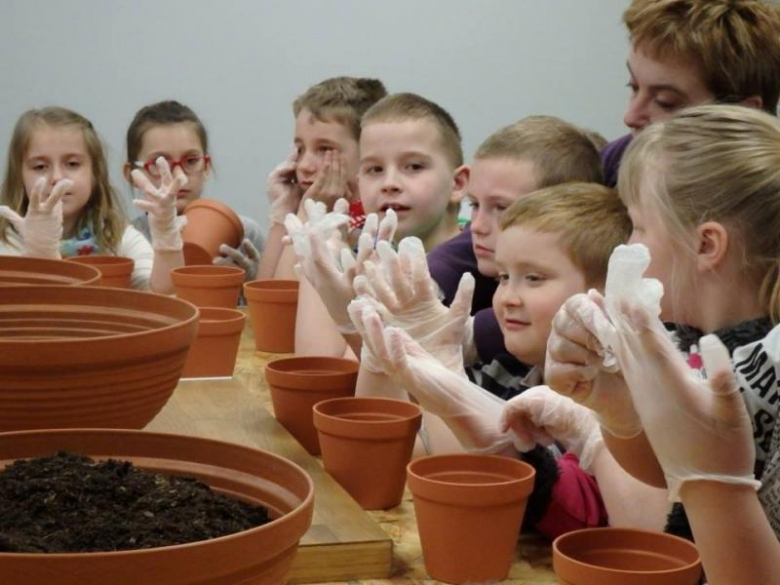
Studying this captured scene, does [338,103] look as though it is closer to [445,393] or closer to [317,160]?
[317,160]

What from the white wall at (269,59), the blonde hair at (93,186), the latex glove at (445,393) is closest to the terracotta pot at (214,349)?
the latex glove at (445,393)

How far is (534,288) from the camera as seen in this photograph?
1.52 metres

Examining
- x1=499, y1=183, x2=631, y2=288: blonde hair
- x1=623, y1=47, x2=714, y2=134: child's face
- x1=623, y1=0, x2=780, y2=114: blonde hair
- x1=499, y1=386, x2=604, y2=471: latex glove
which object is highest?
x1=623, y1=0, x2=780, y2=114: blonde hair

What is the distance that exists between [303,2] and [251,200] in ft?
2.13

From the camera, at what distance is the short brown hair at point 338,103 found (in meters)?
2.57

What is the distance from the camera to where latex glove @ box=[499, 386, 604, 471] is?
4.06ft

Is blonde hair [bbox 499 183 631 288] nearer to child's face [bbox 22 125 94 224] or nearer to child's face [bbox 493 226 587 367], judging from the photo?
child's face [bbox 493 226 587 367]

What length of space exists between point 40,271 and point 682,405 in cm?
90

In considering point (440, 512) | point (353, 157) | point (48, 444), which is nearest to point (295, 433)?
point (440, 512)

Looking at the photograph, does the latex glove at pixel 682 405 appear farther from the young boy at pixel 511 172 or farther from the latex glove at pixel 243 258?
the latex glove at pixel 243 258

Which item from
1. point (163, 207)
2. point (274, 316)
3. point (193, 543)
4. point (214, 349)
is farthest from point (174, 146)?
point (193, 543)

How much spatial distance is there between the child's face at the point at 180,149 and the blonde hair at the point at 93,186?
161mm

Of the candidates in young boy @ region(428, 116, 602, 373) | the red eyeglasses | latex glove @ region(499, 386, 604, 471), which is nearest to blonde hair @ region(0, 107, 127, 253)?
the red eyeglasses

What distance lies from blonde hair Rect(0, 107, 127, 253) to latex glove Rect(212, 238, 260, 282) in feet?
1.06
